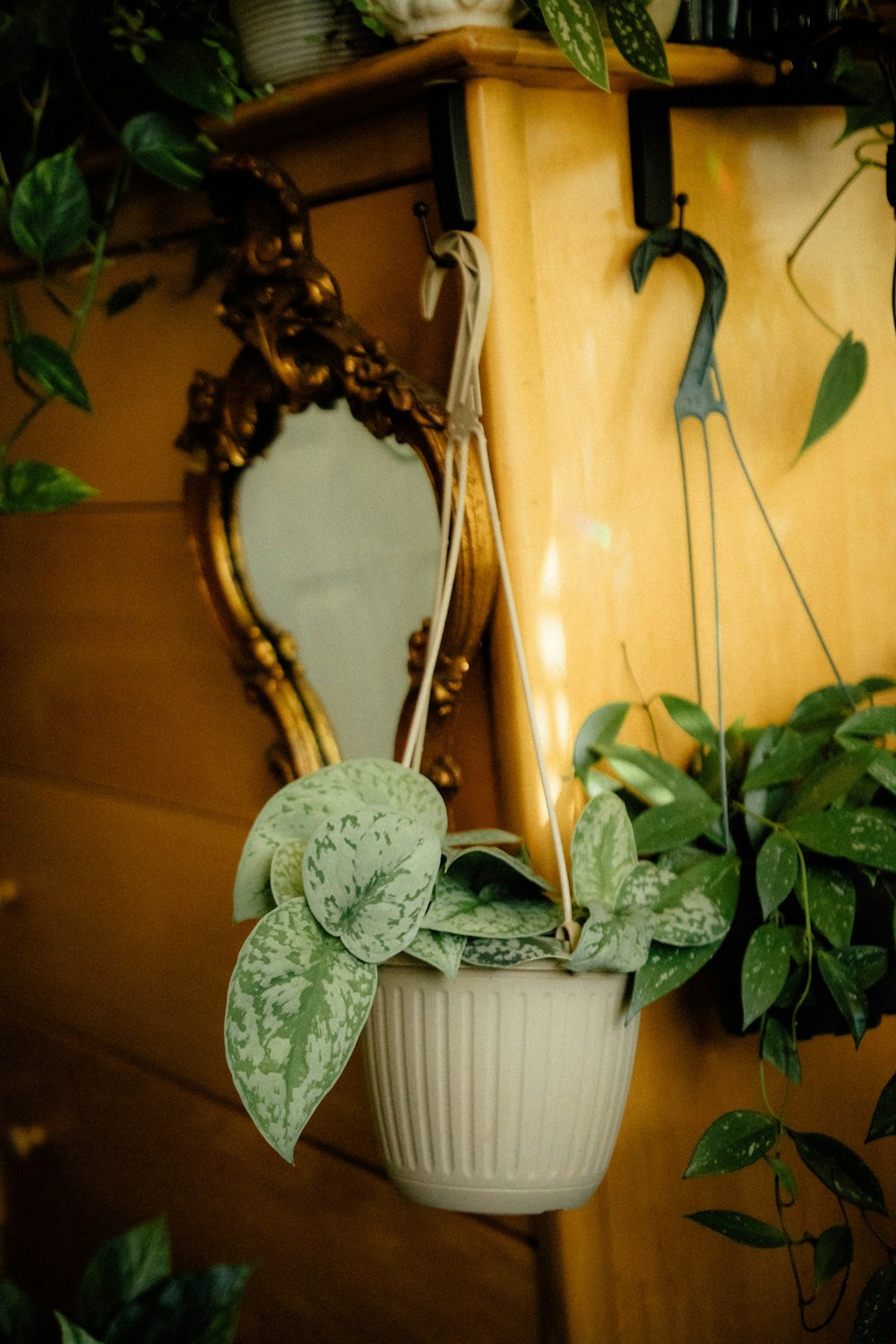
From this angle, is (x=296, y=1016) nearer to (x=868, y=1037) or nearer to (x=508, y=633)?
(x=508, y=633)

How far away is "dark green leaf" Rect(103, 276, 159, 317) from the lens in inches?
43.4

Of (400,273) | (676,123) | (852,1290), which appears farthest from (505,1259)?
(676,123)

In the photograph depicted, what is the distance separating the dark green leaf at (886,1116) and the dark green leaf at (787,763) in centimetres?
21

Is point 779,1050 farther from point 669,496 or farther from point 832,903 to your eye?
point 669,496

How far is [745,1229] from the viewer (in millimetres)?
820

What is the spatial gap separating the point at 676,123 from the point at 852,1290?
955 mm

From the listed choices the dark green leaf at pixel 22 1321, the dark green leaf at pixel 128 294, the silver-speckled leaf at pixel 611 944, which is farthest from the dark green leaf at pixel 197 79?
the dark green leaf at pixel 22 1321

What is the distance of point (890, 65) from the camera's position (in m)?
0.82

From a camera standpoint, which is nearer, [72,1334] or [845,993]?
[845,993]

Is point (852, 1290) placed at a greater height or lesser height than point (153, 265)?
lesser

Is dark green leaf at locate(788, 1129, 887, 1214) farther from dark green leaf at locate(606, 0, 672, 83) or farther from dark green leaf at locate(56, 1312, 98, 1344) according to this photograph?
dark green leaf at locate(606, 0, 672, 83)

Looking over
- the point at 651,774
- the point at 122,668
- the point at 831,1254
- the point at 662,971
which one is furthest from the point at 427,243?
the point at 831,1254

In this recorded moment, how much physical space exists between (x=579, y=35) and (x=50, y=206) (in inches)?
19.1

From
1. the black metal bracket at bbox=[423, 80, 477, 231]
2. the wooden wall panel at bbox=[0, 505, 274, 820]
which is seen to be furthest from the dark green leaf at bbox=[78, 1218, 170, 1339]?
the black metal bracket at bbox=[423, 80, 477, 231]
